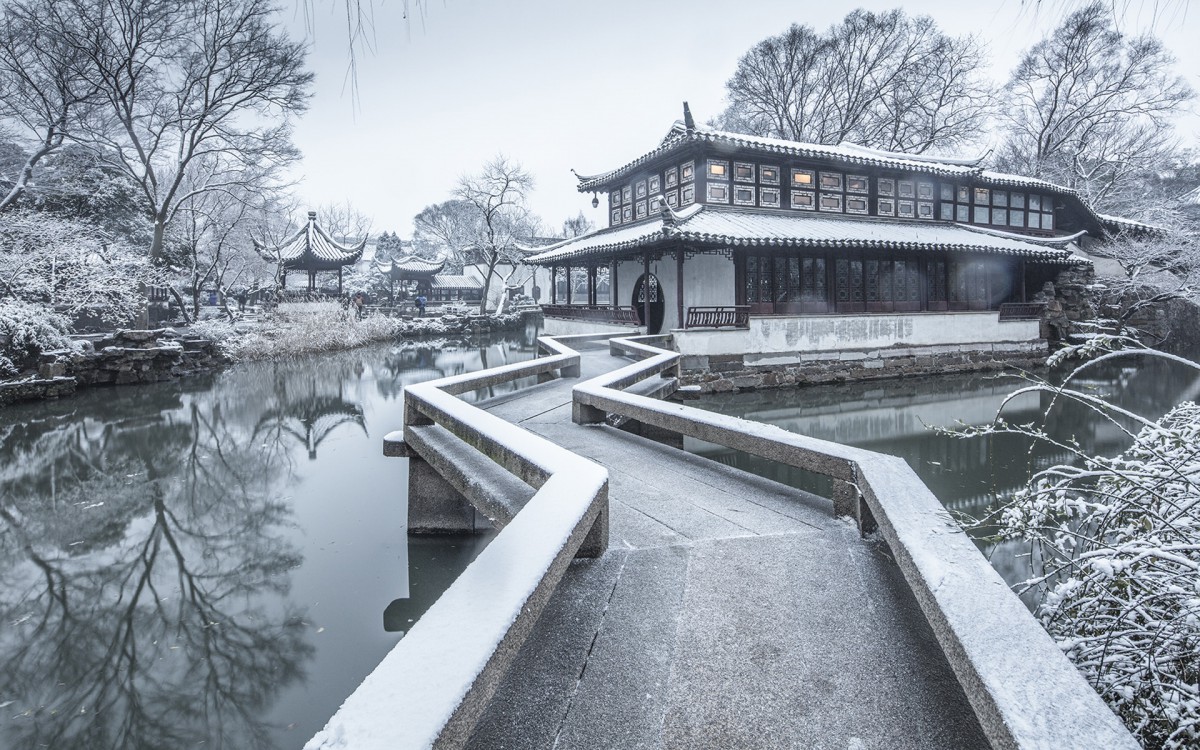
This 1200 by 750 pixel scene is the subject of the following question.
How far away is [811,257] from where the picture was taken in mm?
17031

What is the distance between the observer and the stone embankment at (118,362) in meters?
12.7

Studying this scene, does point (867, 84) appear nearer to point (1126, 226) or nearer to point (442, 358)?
point (1126, 226)

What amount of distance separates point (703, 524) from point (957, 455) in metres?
7.32

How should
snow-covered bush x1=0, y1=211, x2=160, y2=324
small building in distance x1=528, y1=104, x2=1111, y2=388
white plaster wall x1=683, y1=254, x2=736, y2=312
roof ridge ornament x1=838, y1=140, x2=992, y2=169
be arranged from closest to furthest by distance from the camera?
snow-covered bush x1=0, y1=211, x2=160, y2=324 → small building in distance x1=528, y1=104, x2=1111, y2=388 → white plaster wall x1=683, y1=254, x2=736, y2=312 → roof ridge ornament x1=838, y1=140, x2=992, y2=169

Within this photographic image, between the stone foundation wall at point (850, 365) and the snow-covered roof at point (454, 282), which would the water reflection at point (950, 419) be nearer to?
the stone foundation wall at point (850, 365)

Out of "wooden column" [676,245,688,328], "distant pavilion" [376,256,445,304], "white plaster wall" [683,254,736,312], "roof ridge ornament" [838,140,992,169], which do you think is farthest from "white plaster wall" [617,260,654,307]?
"distant pavilion" [376,256,445,304]

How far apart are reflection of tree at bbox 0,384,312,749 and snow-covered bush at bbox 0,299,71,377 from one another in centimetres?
531

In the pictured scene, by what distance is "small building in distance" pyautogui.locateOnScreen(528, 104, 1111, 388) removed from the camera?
15.5 metres

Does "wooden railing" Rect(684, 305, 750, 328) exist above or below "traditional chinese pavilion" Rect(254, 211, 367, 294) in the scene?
below

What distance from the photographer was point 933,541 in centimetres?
250

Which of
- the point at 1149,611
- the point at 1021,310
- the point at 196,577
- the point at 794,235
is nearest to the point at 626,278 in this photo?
the point at 794,235

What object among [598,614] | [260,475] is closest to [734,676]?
[598,614]

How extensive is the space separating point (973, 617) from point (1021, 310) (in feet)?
71.7

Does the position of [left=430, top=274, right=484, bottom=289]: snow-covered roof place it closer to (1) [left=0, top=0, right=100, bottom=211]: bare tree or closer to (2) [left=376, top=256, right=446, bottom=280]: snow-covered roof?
(2) [left=376, top=256, right=446, bottom=280]: snow-covered roof
